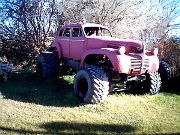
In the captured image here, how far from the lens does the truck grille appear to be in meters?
9.55

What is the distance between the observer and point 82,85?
9758 millimetres

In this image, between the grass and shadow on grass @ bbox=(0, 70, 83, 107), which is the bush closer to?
the grass

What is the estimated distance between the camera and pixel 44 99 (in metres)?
9.45

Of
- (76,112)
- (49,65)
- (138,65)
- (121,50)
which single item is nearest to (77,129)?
(76,112)

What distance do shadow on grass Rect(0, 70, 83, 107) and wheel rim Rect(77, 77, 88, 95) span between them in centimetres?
25

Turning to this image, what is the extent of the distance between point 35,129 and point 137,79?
3.84 m

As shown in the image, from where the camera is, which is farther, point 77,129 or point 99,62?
point 99,62

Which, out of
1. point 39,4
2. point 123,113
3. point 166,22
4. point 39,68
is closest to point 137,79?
point 123,113

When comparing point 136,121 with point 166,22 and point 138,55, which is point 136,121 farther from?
point 166,22

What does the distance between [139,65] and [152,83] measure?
1183 mm

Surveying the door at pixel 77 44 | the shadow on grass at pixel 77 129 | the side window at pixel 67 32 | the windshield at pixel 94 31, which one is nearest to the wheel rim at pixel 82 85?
the door at pixel 77 44

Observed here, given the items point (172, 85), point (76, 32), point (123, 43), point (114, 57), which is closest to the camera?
point (114, 57)

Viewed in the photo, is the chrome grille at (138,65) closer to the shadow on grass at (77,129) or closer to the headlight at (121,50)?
the headlight at (121,50)

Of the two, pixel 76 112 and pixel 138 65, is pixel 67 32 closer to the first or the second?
pixel 138 65
